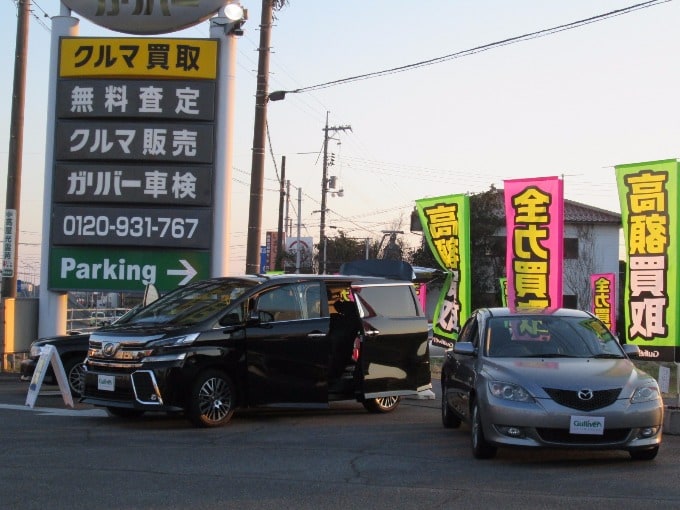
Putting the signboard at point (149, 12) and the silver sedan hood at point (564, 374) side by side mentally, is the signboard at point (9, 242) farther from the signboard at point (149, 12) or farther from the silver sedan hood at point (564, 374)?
the silver sedan hood at point (564, 374)

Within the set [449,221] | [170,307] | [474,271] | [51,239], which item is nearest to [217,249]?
[51,239]

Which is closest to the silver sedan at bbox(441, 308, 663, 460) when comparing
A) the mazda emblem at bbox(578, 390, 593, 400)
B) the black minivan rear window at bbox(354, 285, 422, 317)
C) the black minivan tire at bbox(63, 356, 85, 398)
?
the mazda emblem at bbox(578, 390, 593, 400)

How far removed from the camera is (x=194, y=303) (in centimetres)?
1245

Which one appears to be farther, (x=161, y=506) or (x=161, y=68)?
(x=161, y=68)

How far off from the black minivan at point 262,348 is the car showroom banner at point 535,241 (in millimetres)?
4082

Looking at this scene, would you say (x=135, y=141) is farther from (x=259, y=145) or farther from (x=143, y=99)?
(x=259, y=145)

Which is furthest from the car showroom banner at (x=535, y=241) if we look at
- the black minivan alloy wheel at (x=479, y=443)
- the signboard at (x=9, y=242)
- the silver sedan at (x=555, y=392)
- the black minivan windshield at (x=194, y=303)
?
the signboard at (x=9, y=242)

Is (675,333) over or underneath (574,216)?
underneath

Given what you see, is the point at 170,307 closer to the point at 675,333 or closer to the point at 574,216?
the point at 675,333

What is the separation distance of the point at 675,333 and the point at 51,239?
1160 centimetres

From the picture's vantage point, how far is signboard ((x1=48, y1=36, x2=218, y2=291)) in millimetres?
18859

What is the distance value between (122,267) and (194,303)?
6.92 m

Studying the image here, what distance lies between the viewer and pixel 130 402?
11.4m

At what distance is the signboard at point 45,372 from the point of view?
13.6 m
